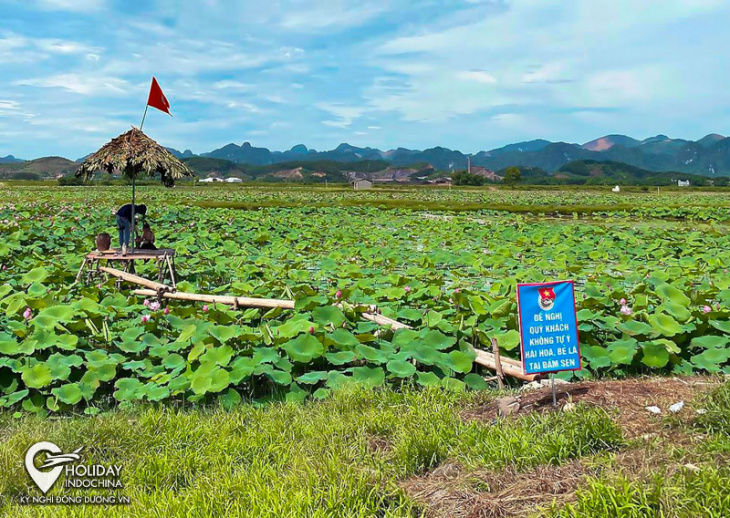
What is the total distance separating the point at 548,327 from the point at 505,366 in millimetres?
1062

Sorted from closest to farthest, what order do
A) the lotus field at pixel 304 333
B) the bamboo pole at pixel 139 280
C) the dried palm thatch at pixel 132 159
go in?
the lotus field at pixel 304 333 < the bamboo pole at pixel 139 280 < the dried palm thatch at pixel 132 159

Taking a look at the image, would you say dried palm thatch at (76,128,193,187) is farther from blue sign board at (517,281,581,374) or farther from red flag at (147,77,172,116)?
blue sign board at (517,281,581,374)

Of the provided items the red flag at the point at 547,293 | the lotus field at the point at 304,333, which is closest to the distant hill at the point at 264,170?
the lotus field at the point at 304,333

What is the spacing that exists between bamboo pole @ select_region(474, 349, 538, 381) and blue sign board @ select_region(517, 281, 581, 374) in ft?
2.68

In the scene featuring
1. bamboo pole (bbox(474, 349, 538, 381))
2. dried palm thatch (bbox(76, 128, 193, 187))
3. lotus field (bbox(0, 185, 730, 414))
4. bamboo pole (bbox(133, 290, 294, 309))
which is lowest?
bamboo pole (bbox(474, 349, 538, 381))

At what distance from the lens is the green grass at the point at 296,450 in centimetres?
222

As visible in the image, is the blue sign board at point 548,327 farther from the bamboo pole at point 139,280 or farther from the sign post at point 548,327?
the bamboo pole at point 139,280

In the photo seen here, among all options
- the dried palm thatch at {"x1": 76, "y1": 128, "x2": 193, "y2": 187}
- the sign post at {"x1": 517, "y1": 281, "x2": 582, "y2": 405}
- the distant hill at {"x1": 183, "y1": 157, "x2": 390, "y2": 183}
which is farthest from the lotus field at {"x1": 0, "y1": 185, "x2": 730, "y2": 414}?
the distant hill at {"x1": 183, "y1": 157, "x2": 390, "y2": 183}

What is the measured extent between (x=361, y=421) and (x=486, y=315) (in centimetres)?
246

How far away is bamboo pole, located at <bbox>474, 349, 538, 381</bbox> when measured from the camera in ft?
12.2

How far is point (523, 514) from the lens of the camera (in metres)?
2.02

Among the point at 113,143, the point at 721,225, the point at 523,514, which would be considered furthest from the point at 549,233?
the point at 523,514

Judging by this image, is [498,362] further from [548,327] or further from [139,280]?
[139,280]

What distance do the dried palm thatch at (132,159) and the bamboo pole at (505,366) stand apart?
543cm
